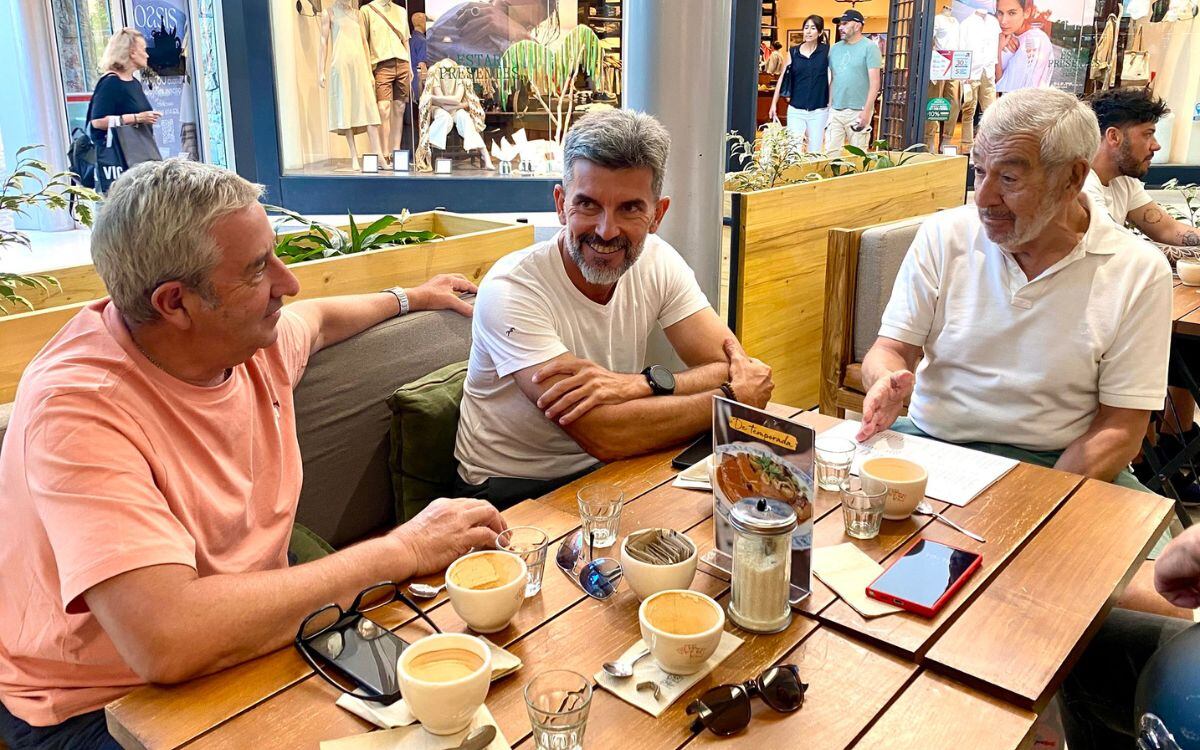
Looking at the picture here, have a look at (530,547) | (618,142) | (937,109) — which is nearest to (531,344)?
(618,142)

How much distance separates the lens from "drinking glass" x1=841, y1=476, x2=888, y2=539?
5.36 feet

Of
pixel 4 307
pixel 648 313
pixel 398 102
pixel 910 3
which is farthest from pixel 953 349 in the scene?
pixel 910 3

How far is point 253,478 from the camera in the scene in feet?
5.55

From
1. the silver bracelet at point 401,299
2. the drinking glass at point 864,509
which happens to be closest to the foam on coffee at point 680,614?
the drinking glass at point 864,509

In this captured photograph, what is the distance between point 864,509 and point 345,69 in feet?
25.6

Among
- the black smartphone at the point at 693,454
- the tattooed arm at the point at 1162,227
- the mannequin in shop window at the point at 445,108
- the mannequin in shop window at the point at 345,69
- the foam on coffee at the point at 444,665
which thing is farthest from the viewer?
the mannequin in shop window at the point at 445,108

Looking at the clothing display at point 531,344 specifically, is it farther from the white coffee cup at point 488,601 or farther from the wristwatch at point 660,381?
the white coffee cup at point 488,601

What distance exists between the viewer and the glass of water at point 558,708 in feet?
3.53

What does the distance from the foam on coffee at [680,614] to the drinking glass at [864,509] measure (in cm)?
45

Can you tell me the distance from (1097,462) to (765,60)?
35.2ft

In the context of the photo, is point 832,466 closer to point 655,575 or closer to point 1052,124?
point 655,575

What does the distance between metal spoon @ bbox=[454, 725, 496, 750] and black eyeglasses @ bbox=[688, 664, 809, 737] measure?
0.25 m

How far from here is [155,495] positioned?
4.58ft

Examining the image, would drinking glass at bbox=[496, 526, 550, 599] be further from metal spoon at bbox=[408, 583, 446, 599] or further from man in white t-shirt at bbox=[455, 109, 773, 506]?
man in white t-shirt at bbox=[455, 109, 773, 506]
